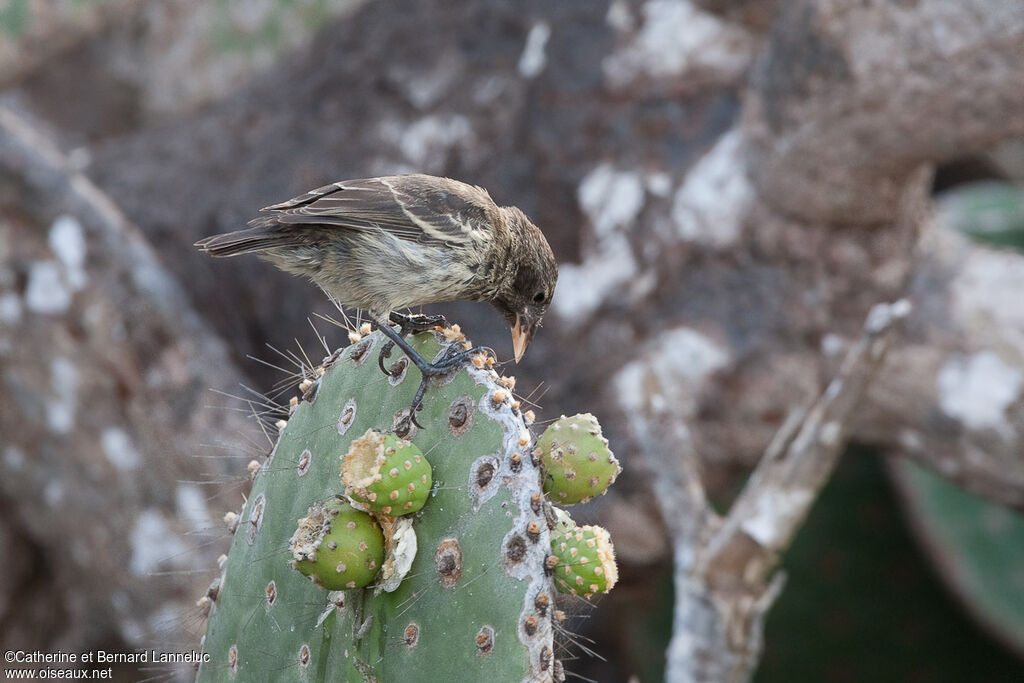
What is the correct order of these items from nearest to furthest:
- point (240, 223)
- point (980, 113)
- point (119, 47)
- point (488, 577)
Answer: point (488, 577), point (980, 113), point (240, 223), point (119, 47)

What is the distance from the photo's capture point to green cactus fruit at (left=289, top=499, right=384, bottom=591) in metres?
1.36

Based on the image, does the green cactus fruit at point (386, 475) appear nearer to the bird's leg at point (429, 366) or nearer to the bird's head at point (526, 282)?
the bird's leg at point (429, 366)

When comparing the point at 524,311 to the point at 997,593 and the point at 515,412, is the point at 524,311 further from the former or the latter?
the point at 997,593

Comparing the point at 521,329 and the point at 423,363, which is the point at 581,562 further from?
the point at 521,329

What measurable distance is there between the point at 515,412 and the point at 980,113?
232cm

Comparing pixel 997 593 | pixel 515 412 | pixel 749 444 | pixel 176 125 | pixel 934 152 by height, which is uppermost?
pixel 515 412

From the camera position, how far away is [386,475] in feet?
4.43

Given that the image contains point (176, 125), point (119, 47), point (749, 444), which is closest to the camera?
point (749, 444)

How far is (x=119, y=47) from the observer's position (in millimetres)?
6582

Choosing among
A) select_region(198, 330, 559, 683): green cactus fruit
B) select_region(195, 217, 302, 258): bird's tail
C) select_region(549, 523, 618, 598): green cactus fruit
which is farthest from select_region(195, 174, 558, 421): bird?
select_region(549, 523, 618, 598): green cactus fruit

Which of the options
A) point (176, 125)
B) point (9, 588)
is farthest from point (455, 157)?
point (9, 588)

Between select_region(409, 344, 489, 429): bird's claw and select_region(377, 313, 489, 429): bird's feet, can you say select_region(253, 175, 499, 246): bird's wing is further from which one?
select_region(409, 344, 489, 429): bird's claw

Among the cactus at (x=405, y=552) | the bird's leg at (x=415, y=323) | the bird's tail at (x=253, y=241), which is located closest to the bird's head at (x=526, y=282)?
the bird's leg at (x=415, y=323)


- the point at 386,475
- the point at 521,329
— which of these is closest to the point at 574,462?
the point at 386,475
